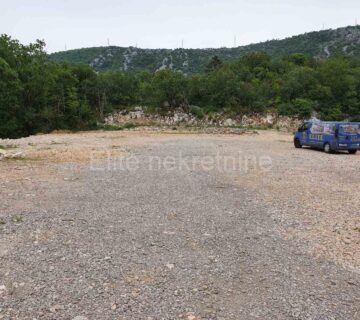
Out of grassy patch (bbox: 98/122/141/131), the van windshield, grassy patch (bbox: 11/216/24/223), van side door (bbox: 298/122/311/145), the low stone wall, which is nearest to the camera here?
grassy patch (bbox: 11/216/24/223)

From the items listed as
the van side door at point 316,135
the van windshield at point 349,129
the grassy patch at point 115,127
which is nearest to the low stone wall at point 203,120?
the grassy patch at point 115,127

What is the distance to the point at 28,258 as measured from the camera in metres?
6.04

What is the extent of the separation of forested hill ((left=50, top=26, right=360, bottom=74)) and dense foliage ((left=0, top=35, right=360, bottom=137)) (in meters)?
52.6

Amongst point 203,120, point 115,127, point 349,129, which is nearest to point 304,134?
point 349,129

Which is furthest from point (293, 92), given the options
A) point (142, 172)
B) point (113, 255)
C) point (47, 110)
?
point (113, 255)

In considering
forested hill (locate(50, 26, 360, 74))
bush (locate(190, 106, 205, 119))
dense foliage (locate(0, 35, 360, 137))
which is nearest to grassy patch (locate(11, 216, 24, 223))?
dense foliage (locate(0, 35, 360, 137))

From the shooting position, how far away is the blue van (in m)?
21.4

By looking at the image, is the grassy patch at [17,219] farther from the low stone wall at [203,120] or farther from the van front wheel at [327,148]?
the low stone wall at [203,120]

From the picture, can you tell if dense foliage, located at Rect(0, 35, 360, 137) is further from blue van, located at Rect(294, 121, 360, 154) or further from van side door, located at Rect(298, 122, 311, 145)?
blue van, located at Rect(294, 121, 360, 154)

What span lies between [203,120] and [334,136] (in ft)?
102

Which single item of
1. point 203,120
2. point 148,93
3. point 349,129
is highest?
point 148,93

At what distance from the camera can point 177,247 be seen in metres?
6.67

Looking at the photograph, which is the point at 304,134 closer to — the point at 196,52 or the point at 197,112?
the point at 197,112

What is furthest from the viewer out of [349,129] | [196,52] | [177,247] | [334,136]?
[196,52]
